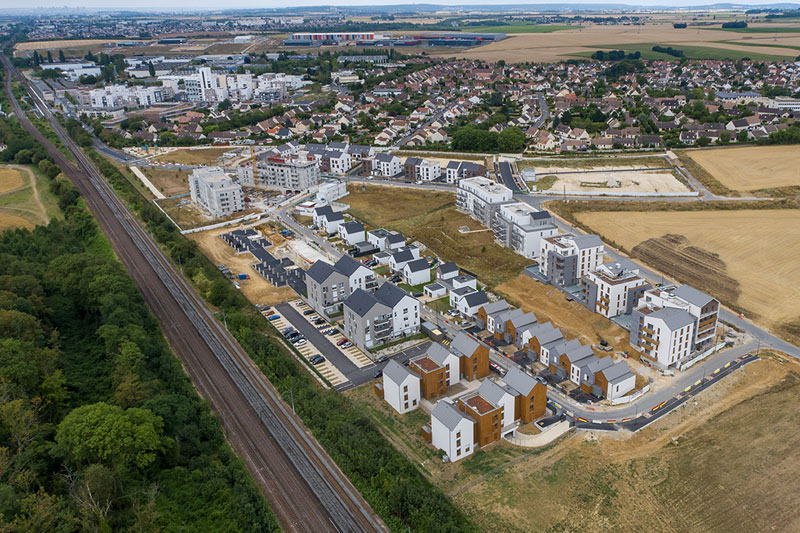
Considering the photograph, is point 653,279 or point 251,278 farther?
point 251,278

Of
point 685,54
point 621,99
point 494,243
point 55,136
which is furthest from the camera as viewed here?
point 685,54

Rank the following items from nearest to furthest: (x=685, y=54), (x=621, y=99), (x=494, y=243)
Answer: (x=494, y=243) → (x=621, y=99) → (x=685, y=54)

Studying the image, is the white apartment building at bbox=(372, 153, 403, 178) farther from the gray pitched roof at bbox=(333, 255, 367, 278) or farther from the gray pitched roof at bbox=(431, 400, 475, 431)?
the gray pitched roof at bbox=(431, 400, 475, 431)

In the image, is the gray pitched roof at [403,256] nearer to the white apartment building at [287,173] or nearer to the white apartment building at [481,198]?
the white apartment building at [481,198]

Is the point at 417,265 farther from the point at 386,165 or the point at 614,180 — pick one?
the point at 614,180

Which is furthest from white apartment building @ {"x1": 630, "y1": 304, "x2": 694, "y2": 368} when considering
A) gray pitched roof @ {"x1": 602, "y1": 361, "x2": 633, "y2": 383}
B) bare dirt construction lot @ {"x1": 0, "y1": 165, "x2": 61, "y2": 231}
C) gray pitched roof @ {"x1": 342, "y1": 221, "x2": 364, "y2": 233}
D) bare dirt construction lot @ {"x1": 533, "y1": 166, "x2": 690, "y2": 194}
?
bare dirt construction lot @ {"x1": 0, "y1": 165, "x2": 61, "y2": 231}

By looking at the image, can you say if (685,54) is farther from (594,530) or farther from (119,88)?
(594,530)

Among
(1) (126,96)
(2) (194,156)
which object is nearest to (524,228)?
(2) (194,156)

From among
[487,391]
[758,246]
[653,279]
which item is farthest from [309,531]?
[758,246]
